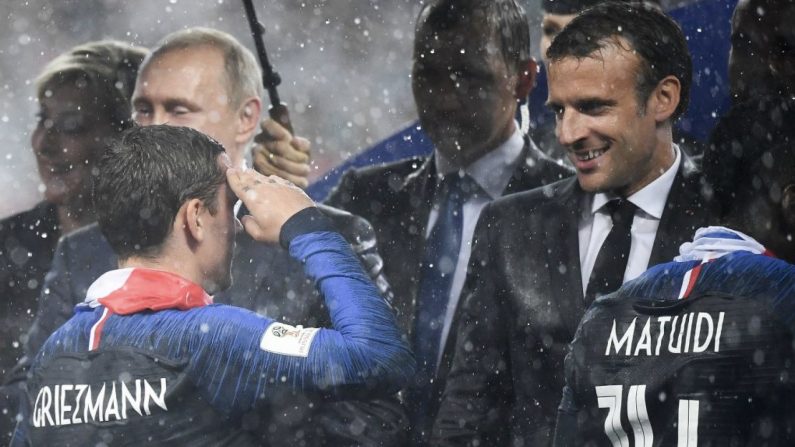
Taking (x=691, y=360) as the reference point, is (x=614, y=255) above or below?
above

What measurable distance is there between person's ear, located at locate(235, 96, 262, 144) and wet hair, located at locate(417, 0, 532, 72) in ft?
1.42

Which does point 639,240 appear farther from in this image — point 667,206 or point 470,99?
point 470,99

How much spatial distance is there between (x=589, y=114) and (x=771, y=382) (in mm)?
623

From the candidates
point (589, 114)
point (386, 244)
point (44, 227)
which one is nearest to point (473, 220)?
point (386, 244)

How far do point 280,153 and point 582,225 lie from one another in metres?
0.69

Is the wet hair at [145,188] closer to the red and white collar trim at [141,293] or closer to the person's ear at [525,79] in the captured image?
the red and white collar trim at [141,293]

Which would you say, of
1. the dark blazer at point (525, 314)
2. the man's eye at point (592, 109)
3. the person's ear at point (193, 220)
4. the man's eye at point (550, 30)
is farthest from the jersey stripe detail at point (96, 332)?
the man's eye at point (550, 30)

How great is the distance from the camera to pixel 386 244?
2.22 metres

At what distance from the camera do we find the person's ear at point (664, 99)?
74.5 inches

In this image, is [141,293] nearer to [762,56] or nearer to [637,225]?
[637,225]

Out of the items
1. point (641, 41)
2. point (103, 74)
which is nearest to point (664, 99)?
point (641, 41)

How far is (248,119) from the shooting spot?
2.34 metres

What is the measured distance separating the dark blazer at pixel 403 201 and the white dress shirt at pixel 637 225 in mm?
154

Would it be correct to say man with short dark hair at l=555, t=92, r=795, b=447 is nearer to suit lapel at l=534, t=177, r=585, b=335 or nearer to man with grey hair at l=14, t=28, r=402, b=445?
suit lapel at l=534, t=177, r=585, b=335
